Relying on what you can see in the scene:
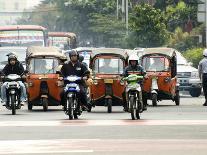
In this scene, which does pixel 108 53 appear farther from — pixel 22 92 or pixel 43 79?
pixel 22 92

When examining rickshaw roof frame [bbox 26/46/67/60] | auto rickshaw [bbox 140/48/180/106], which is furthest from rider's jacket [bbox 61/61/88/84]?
auto rickshaw [bbox 140/48/180/106]

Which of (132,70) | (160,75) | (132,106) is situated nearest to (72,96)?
(132,106)

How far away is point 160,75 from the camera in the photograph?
34062mm

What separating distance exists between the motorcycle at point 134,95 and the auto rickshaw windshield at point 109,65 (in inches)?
211

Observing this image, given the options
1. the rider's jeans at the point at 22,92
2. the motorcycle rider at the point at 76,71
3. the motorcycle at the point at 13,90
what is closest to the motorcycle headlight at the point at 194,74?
the rider's jeans at the point at 22,92

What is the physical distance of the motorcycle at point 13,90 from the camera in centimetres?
2861

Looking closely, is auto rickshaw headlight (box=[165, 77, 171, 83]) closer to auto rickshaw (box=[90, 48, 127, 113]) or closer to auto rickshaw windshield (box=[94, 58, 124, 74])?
auto rickshaw (box=[90, 48, 127, 113])

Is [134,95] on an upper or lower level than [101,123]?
upper

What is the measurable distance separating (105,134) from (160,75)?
46.1 feet

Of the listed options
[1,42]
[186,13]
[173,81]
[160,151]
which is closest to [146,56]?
[173,81]

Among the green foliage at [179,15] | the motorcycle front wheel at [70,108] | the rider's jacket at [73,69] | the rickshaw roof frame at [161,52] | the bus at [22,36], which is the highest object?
the green foliage at [179,15]

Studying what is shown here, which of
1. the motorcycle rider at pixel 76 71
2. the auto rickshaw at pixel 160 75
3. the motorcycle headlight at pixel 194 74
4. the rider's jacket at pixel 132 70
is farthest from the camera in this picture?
the motorcycle headlight at pixel 194 74

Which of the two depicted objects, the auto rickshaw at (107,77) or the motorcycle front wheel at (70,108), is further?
the auto rickshaw at (107,77)

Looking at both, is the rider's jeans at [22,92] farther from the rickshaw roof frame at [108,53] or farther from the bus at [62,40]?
the bus at [62,40]
